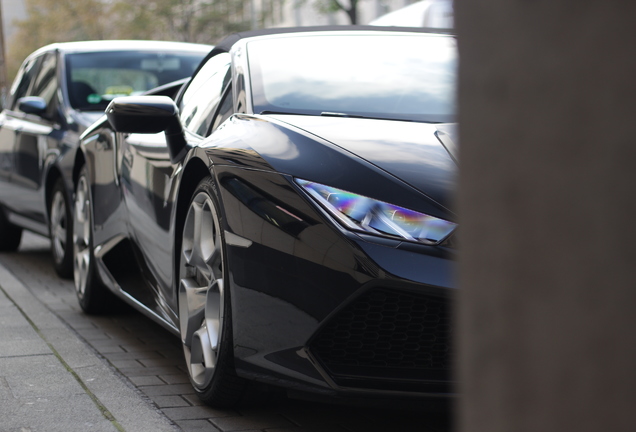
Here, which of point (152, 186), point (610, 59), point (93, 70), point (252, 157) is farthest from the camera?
point (93, 70)

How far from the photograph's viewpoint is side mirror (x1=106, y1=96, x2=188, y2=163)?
12.1ft

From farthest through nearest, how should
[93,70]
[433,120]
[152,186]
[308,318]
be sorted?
[93,70] < [152,186] < [433,120] < [308,318]

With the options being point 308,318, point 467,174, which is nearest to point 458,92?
point 467,174

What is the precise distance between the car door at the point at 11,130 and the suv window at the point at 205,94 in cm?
350

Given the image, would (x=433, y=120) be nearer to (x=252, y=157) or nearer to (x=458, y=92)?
(x=252, y=157)

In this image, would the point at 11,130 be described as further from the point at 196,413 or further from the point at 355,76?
the point at 196,413

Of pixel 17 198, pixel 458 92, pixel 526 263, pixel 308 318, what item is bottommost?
pixel 17 198

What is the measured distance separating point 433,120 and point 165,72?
444 centimetres

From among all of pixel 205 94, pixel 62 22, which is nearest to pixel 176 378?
pixel 205 94

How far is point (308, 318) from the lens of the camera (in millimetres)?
2652

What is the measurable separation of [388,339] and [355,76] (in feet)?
4.85

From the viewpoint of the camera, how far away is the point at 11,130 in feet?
25.4

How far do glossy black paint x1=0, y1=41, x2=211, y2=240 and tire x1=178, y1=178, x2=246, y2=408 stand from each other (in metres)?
2.72

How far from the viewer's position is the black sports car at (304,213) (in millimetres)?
2602
